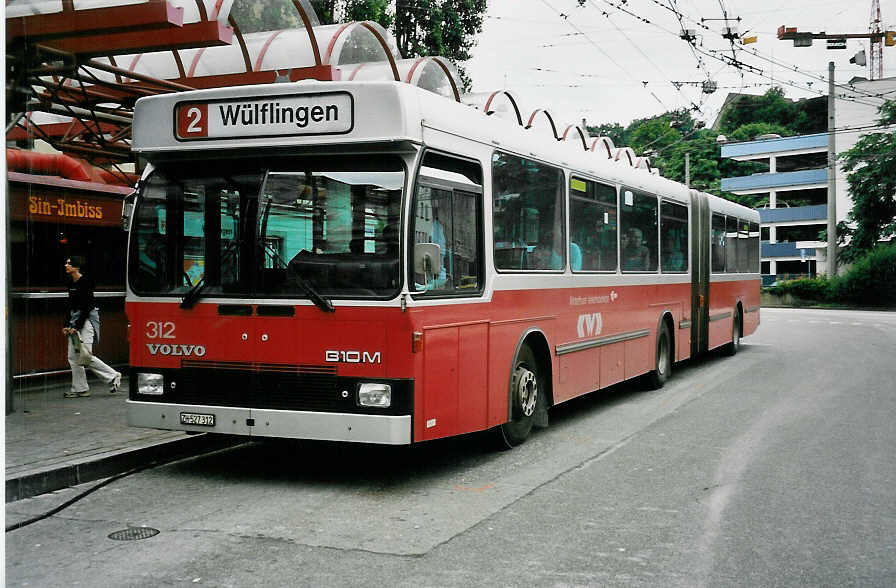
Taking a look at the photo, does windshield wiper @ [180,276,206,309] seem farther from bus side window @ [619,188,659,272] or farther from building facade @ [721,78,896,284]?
building facade @ [721,78,896,284]

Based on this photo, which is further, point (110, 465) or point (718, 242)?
point (718, 242)

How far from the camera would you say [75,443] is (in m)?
8.69

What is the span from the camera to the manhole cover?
6.02 meters

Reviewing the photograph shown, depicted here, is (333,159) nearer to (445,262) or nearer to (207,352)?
(445,262)

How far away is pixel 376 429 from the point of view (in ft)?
22.9

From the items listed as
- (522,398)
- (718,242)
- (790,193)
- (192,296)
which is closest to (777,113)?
(790,193)

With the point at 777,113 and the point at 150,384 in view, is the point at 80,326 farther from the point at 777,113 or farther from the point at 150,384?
the point at 777,113

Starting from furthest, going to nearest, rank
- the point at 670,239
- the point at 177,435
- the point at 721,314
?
the point at 721,314
the point at 670,239
the point at 177,435

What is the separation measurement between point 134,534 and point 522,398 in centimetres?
399

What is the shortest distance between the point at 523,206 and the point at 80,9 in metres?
4.75

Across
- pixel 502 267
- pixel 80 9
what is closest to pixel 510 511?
pixel 502 267

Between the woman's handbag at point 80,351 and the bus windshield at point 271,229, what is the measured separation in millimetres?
4692

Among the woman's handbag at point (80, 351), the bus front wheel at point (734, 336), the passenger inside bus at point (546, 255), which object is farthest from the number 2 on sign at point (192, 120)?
the bus front wheel at point (734, 336)

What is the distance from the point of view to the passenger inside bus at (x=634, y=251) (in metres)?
12.5
